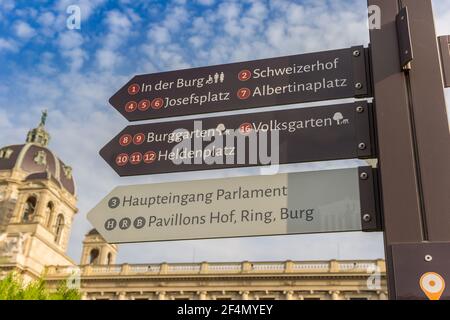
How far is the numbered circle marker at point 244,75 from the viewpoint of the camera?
9.56ft

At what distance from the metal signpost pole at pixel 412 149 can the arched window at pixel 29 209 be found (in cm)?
4518

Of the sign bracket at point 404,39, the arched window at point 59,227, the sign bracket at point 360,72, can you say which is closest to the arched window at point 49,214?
the arched window at point 59,227

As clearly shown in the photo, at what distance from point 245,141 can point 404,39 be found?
3.15 ft

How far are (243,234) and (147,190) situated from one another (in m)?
0.65

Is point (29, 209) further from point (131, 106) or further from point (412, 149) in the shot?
point (412, 149)

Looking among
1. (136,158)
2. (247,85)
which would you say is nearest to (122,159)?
(136,158)

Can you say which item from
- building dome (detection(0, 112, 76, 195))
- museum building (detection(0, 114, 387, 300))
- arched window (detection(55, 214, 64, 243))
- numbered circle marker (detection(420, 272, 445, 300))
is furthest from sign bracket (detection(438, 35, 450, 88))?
building dome (detection(0, 112, 76, 195))

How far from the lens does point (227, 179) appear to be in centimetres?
266

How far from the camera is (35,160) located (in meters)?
55.6

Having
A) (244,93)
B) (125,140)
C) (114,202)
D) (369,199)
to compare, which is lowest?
(369,199)

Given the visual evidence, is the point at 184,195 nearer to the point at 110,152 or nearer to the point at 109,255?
the point at 110,152

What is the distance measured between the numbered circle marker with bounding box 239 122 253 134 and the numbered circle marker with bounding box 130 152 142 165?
0.60m

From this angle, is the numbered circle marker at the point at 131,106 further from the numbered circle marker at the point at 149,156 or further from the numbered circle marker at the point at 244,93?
the numbered circle marker at the point at 244,93
